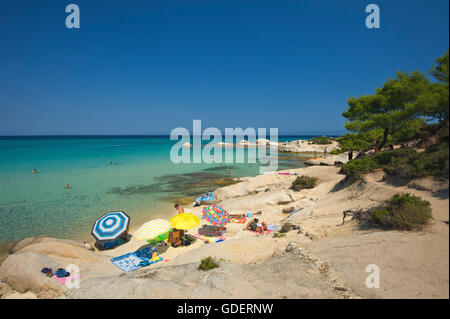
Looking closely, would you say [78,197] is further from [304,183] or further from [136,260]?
[304,183]

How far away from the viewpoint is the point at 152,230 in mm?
10344

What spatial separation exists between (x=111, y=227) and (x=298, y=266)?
33.2 ft

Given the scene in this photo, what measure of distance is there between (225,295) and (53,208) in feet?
63.4

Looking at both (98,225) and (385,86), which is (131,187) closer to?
(98,225)

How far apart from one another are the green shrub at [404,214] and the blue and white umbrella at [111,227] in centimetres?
1165

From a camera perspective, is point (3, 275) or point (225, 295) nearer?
point (225, 295)

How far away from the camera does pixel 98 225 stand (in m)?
11.5

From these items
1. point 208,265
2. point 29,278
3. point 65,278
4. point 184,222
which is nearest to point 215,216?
point 184,222

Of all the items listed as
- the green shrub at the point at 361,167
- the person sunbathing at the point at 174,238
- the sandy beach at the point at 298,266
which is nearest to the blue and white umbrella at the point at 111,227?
the sandy beach at the point at 298,266

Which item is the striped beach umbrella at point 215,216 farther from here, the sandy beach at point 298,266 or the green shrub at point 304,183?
the green shrub at point 304,183

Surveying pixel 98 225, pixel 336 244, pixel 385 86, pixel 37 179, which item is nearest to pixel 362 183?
pixel 336 244

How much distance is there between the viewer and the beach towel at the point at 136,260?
9.22 metres

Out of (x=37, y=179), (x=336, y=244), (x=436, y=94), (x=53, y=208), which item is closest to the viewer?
(x=436, y=94)

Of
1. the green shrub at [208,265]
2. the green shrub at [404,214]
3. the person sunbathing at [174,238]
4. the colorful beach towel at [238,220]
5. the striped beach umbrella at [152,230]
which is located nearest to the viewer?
the green shrub at [404,214]
